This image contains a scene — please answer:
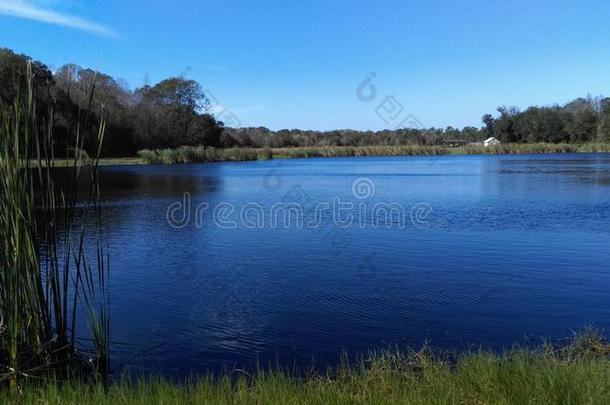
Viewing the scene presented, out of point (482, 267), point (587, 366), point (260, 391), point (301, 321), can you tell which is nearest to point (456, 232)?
point (482, 267)

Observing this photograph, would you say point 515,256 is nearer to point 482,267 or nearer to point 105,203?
point 482,267

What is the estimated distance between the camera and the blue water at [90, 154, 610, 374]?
7.11 m

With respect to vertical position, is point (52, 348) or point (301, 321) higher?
point (52, 348)

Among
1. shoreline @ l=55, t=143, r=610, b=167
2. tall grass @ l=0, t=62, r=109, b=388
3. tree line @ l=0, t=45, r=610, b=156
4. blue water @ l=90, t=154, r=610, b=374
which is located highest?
tree line @ l=0, t=45, r=610, b=156

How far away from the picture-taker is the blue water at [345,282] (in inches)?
280

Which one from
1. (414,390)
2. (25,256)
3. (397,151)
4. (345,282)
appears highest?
(397,151)

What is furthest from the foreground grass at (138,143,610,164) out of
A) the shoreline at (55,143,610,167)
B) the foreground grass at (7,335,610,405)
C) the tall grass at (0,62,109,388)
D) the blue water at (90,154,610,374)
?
the foreground grass at (7,335,610,405)

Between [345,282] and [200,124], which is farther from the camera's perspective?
[200,124]

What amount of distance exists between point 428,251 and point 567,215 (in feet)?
27.0

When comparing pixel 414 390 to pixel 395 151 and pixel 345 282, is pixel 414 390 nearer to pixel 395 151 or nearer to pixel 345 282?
pixel 345 282

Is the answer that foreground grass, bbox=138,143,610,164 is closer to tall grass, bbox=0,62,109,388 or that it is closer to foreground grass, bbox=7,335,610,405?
tall grass, bbox=0,62,109,388

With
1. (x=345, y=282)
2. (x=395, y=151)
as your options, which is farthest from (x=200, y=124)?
(x=345, y=282)

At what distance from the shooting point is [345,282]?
398 inches

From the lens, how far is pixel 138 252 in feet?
43.4
